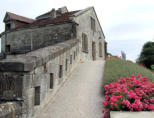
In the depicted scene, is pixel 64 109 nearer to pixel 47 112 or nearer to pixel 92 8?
pixel 47 112

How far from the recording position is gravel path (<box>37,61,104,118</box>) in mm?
4652

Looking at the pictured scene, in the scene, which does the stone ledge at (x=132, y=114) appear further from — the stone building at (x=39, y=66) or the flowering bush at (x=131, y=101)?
the stone building at (x=39, y=66)

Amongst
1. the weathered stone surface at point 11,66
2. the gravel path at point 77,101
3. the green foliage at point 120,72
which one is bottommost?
the gravel path at point 77,101

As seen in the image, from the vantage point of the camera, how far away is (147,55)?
1030 inches

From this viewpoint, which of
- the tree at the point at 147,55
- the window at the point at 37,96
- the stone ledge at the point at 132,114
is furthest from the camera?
the tree at the point at 147,55

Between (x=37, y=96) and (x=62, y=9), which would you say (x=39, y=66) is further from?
(x=62, y=9)

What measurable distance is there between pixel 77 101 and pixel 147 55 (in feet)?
78.3

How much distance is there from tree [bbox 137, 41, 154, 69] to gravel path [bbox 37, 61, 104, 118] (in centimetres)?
2066

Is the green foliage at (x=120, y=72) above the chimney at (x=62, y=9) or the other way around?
the other way around

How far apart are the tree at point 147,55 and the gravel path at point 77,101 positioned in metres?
20.7

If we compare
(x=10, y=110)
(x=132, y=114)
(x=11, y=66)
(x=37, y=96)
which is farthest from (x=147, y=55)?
(x=10, y=110)

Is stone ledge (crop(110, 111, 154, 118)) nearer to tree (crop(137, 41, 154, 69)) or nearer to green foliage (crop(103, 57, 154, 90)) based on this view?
green foliage (crop(103, 57, 154, 90))

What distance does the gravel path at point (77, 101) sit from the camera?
15.3 feet

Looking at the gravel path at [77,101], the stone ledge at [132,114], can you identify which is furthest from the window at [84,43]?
the stone ledge at [132,114]
